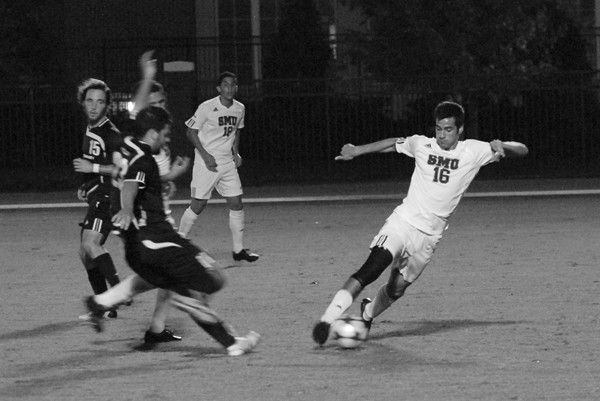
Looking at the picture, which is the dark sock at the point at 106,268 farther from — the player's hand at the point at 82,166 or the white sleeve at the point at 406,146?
→ the white sleeve at the point at 406,146

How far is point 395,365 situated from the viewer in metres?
8.05

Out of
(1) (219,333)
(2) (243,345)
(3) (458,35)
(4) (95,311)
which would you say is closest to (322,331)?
(2) (243,345)

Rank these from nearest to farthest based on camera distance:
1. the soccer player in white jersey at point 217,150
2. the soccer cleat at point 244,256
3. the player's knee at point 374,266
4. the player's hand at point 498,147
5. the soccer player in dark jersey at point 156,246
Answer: the soccer player in dark jersey at point 156,246, the player's knee at point 374,266, the player's hand at point 498,147, the soccer cleat at point 244,256, the soccer player in white jersey at point 217,150

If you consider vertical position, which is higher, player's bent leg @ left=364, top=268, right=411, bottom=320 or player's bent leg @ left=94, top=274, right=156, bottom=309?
player's bent leg @ left=94, top=274, right=156, bottom=309

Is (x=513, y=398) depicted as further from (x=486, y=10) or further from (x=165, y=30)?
(x=165, y=30)

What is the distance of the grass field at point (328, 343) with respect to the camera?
7480 millimetres

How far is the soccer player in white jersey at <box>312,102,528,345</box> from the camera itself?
8734mm

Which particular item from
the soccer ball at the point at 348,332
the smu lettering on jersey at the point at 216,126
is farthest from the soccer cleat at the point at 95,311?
the smu lettering on jersey at the point at 216,126

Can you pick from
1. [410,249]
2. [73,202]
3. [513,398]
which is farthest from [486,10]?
[513,398]

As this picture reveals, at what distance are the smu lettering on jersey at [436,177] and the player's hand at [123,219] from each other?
1.98m

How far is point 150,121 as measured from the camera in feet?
27.3

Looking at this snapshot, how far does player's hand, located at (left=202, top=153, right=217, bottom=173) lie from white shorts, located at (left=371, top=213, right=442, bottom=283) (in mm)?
4874

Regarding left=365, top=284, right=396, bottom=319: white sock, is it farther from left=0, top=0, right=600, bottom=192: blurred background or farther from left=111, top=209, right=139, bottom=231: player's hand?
left=0, top=0, right=600, bottom=192: blurred background

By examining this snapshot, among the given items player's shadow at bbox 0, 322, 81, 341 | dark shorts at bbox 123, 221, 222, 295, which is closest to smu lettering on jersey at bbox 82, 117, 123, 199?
player's shadow at bbox 0, 322, 81, 341
